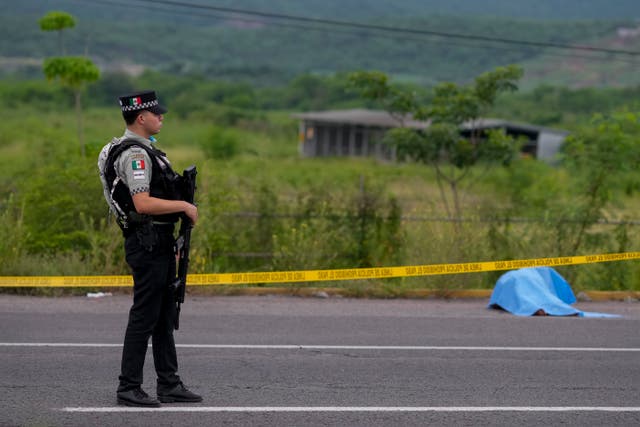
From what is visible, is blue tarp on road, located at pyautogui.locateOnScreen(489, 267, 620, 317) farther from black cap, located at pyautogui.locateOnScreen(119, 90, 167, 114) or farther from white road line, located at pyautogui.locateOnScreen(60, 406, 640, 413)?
black cap, located at pyautogui.locateOnScreen(119, 90, 167, 114)

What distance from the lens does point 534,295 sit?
1114 cm

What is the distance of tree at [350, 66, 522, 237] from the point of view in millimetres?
18516

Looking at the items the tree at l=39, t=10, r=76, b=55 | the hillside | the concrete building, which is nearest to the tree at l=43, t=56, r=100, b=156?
the tree at l=39, t=10, r=76, b=55

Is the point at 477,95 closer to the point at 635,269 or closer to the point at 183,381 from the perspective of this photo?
the point at 635,269

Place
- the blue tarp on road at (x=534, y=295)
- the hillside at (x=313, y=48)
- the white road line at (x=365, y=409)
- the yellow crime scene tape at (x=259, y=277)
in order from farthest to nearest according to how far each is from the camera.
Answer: the hillside at (x=313, y=48), the blue tarp on road at (x=534, y=295), the yellow crime scene tape at (x=259, y=277), the white road line at (x=365, y=409)

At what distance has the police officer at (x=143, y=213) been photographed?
20.1 ft

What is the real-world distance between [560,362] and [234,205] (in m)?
7.05

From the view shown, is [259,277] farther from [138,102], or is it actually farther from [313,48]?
[313,48]

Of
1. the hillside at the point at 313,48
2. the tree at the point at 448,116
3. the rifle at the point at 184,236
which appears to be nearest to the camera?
the rifle at the point at 184,236

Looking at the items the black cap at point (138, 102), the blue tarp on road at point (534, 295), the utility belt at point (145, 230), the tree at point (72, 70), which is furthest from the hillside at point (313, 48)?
the utility belt at point (145, 230)

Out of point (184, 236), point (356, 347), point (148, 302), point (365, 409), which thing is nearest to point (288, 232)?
point (356, 347)

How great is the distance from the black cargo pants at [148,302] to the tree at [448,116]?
1235cm

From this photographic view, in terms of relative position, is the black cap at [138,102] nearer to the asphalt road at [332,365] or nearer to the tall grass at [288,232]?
the asphalt road at [332,365]

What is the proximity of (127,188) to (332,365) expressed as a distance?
266 centimetres
